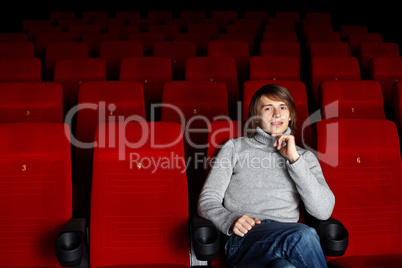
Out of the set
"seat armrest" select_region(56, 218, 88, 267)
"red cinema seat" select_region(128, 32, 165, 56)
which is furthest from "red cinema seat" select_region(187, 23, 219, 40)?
"seat armrest" select_region(56, 218, 88, 267)

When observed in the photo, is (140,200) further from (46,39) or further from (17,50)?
(46,39)

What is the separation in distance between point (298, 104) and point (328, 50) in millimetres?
650

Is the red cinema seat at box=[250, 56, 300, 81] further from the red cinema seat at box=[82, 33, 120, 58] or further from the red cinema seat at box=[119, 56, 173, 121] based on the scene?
the red cinema seat at box=[82, 33, 120, 58]

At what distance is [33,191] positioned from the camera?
645 mm

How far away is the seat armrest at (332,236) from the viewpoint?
522 mm

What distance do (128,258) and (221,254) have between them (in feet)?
0.46

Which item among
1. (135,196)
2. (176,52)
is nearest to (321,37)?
(176,52)

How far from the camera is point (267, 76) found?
117 cm

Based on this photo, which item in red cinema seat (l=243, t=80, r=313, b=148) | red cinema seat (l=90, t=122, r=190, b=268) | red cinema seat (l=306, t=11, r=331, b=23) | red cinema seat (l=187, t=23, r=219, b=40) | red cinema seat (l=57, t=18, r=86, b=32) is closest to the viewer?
red cinema seat (l=90, t=122, r=190, b=268)

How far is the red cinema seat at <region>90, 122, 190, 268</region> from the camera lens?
0.62 m

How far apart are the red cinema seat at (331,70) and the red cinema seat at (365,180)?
51 cm

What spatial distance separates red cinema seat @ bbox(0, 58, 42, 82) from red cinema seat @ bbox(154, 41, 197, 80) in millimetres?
431

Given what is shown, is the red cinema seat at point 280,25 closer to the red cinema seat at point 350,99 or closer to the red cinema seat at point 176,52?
the red cinema seat at point 176,52

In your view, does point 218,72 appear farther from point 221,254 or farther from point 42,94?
point 221,254
